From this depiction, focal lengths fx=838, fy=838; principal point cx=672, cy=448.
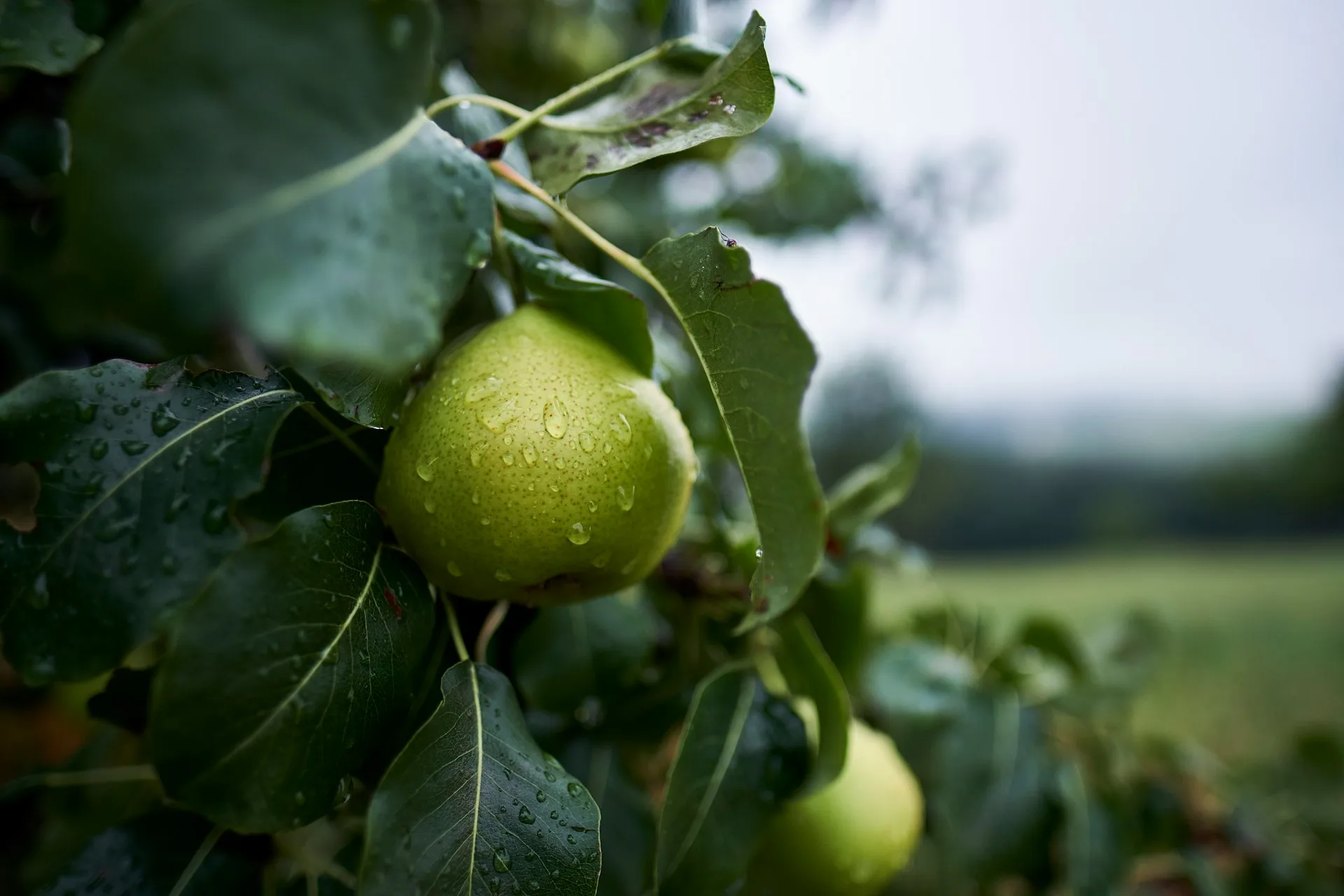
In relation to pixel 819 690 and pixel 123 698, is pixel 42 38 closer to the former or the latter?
pixel 123 698

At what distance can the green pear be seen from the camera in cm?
59

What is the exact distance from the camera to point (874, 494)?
71cm

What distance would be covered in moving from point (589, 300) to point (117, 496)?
8.6 inches

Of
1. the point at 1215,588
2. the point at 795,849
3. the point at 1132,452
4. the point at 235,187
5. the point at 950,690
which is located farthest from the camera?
the point at 1132,452

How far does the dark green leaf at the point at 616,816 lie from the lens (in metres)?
0.59

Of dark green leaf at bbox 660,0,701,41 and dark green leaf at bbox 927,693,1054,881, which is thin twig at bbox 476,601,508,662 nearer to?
dark green leaf at bbox 660,0,701,41

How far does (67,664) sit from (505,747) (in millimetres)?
171

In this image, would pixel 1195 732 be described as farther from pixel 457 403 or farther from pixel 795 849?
pixel 457 403

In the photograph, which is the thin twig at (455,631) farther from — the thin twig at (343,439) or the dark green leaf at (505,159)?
the dark green leaf at (505,159)

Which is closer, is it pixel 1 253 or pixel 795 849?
pixel 795 849

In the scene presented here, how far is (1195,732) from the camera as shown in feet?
7.79

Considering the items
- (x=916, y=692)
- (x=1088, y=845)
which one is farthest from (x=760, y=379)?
(x=1088, y=845)

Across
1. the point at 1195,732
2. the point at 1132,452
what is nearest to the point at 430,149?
the point at 1195,732

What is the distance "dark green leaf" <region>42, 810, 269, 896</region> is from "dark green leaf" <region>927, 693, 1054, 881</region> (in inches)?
22.1
